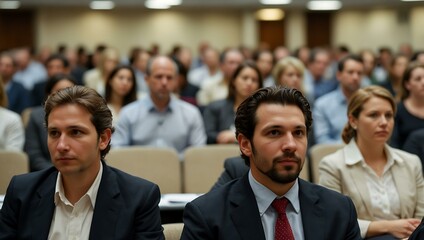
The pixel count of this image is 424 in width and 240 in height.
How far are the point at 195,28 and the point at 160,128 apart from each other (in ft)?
49.7

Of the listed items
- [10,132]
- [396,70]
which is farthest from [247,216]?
[396,70]

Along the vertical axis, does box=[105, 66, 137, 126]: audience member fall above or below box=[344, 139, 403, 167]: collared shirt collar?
above

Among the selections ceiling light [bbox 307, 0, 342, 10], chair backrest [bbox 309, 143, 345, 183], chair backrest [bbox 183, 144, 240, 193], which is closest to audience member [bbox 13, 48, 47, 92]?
chair backrest [bbox 183, 144, 240, 193]

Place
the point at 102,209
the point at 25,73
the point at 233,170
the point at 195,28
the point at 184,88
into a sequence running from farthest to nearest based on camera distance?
1. the point at 195,28
2. the point at 25,73
3. the point at 184,88
4. the point at 233,170
5. the point at 102,209

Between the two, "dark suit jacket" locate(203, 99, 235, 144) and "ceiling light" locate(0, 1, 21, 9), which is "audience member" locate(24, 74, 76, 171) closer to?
"dark suit jacket" locate(203, 99, 235, 144)

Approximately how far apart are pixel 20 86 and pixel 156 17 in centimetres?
1199

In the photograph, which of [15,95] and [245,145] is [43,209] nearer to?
[245,145]

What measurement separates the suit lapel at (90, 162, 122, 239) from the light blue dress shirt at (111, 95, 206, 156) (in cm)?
260

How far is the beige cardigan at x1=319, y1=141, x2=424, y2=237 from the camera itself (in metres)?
3.29

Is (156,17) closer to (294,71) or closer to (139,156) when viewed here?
(294,71)

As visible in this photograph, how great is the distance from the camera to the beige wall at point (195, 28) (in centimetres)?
1914

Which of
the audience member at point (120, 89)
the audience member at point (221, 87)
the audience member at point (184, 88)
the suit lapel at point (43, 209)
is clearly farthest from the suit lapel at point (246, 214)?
the audience member at point (221, 87)

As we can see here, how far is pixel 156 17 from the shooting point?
1977 centimetres

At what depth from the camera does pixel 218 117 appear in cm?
545
